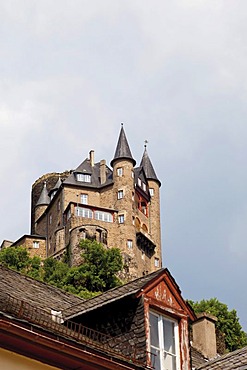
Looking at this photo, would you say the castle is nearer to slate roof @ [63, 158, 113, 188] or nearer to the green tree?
slate roof @ [63, 158, 113, 188]

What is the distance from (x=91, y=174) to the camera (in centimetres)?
10962

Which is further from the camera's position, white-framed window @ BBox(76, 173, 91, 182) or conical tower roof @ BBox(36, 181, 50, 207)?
conical tower roof @ BBox(36, 181, 50, 207)

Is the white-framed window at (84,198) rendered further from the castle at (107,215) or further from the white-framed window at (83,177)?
the white-framed window at (83,177)

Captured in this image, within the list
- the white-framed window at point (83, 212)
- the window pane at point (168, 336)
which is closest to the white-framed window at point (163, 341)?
the window pane at point (168, 336)

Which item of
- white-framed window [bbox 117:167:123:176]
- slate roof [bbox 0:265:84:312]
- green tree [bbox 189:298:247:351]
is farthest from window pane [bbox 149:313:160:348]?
white-framed window [bbox 117:167:123:176]

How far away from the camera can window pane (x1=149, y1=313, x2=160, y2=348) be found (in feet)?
42.5

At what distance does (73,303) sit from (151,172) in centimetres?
10315

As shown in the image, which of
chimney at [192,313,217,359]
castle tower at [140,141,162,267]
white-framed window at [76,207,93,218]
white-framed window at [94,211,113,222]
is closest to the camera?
chimney at [192,313,217,359]

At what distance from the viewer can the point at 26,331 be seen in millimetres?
10406

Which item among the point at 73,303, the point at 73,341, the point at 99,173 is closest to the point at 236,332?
the point at 99,173

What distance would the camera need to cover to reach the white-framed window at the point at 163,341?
42.3ft

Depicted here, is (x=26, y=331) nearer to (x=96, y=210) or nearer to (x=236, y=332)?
(x=236, y=332)

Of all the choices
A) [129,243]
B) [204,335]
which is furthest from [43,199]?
[204,335]

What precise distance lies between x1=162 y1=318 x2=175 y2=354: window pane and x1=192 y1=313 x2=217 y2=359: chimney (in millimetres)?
4651
